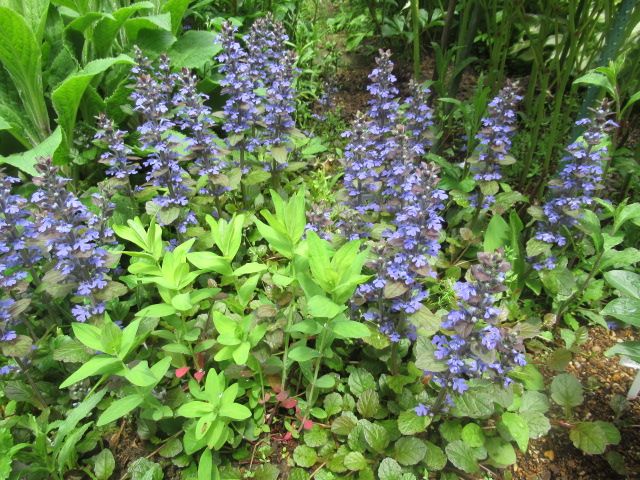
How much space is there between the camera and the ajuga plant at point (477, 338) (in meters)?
1.71

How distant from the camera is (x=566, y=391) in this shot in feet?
7.30

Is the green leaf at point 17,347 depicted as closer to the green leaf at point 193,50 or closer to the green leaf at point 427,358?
the green leaf at point 427,358

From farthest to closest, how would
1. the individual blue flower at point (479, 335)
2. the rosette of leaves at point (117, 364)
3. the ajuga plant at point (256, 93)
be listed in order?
the ajuga plant at point (256, 93), the rosette of leaves at point (117, 364), the individual blue flower at point (479, 335)

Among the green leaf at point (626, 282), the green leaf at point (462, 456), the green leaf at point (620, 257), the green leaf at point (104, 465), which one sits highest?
the green leaf at point (626, 282)

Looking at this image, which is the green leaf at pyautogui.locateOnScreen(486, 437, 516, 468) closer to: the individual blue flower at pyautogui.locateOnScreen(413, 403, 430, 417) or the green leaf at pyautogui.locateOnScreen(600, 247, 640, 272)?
the individual blue flower at pyautogui.locateOnScreen(413, 403, 430, 417)

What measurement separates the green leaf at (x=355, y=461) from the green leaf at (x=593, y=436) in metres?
0.96

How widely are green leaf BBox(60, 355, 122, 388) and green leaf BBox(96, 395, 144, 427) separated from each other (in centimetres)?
13

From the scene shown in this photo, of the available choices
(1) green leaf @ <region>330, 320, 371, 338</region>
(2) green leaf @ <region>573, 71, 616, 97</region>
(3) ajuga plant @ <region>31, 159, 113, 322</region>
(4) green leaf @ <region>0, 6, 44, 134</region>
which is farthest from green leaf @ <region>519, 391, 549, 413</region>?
(4) green leaf @ <region>0, 6, 44, 134</region>

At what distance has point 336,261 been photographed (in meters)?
1.94

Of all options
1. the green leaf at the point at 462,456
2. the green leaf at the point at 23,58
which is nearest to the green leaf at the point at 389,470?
the green leaf at the point at 462,456

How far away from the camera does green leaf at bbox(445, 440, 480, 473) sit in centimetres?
196

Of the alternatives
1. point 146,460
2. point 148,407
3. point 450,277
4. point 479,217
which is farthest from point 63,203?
point 479,217

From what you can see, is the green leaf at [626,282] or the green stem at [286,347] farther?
the green stem at [286,347]

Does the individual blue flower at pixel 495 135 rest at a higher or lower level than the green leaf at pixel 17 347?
higher
